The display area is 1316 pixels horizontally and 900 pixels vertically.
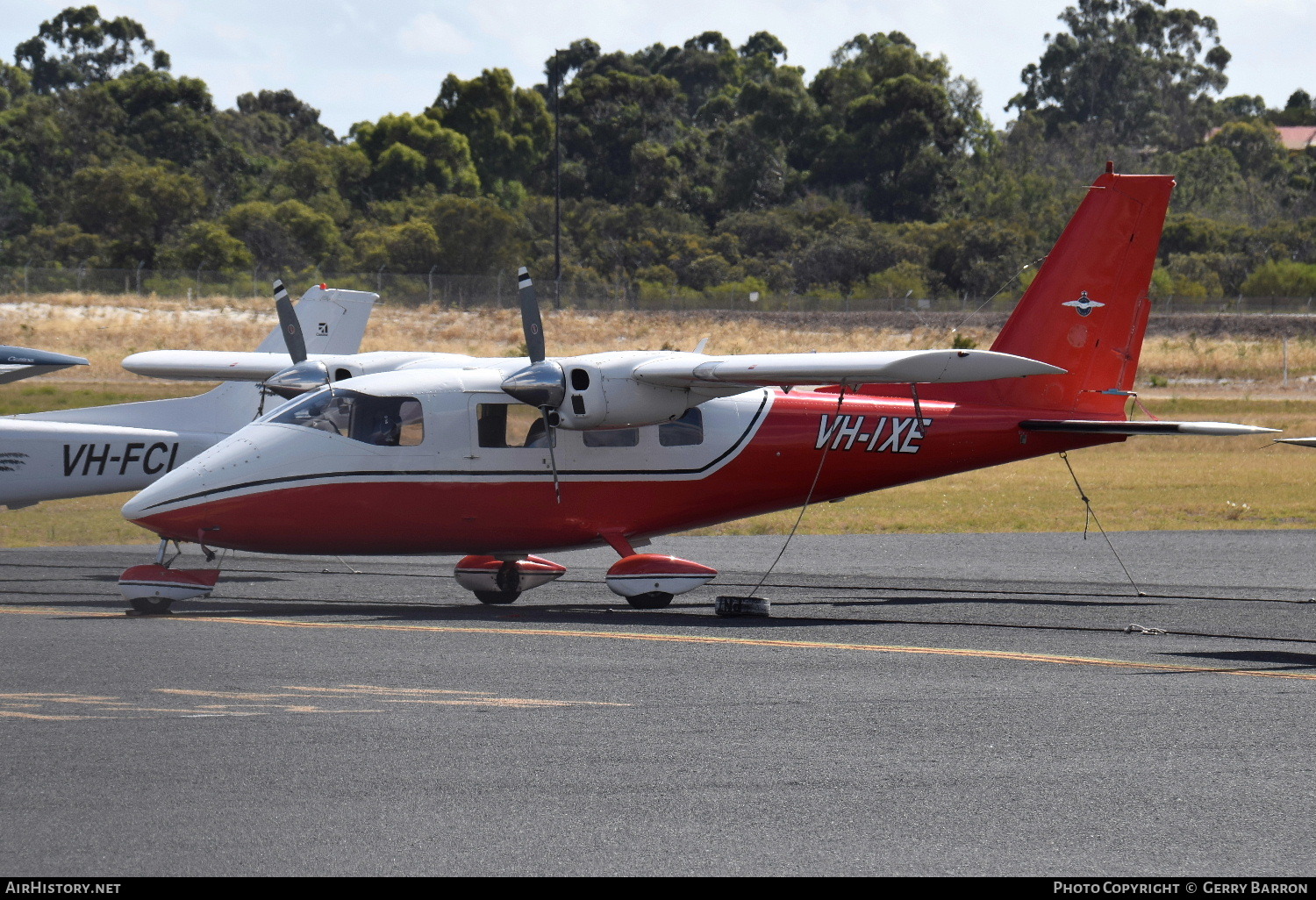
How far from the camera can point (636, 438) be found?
16.3 meters

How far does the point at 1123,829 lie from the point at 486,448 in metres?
Answer: 9.94

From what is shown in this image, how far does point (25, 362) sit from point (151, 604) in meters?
6.04

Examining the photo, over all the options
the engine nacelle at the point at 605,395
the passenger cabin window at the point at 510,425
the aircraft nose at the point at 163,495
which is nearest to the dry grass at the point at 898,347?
the aircraft nose at the point at 163,495

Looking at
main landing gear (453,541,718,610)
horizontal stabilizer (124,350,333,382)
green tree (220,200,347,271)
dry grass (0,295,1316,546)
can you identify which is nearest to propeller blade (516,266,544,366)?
main landing gear (453,541,718,610)

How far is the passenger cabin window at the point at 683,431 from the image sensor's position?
648 inches

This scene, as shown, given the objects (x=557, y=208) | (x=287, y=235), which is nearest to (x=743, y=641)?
(x=557, y=208)

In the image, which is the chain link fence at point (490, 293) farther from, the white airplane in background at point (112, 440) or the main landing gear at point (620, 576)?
the main landing gear at point (620, 576)

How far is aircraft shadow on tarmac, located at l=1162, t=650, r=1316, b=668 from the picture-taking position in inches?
463

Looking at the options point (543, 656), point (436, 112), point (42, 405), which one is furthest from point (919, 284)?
point (543, 656)

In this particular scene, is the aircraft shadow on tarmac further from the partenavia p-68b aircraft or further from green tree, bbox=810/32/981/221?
green tree, bbox=810/32/981/221

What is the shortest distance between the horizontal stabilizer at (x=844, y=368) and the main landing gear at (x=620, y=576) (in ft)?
6.23

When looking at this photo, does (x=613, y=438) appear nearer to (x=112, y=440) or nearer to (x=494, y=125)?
(x=112, y=440)

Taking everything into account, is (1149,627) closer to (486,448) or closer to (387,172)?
(486,448)

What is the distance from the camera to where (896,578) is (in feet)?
61.6
